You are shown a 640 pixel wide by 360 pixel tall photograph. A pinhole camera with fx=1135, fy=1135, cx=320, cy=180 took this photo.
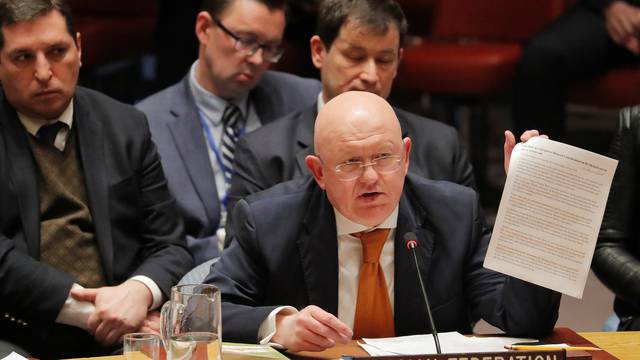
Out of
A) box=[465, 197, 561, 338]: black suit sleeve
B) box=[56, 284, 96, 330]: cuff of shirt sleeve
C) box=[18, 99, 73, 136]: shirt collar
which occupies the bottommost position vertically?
box=[56, 284, 96, 330]: cuff of shirt sleeve

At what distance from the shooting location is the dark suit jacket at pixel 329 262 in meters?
2.87

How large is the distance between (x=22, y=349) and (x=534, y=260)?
4.94 ft

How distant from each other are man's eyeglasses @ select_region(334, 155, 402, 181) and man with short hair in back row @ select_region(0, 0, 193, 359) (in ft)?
2.84

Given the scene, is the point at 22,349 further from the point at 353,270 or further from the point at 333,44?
the point at 333,44

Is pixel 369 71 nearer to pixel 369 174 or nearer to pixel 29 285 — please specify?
pixel 369 174

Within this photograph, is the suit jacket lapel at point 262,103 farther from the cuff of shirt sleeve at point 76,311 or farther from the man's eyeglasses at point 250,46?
the cuff of shirt sleeve at point 76,311

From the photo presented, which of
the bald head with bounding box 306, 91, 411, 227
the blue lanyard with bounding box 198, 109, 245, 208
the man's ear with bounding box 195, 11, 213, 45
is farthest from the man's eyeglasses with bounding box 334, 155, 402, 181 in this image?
the man's ear with bounding box 195, 11, 213, 45

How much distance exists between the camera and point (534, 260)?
2482 millimetres

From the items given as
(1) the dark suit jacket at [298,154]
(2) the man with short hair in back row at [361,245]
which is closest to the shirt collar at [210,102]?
(1) the dark suit jacket at [298,154]

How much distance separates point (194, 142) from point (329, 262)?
142 cm

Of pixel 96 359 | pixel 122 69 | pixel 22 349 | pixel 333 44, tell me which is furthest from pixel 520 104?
pixel 96 359

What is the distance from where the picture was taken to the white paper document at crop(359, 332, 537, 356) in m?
2.50

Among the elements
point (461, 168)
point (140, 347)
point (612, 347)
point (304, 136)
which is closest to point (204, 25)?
point (304, 136)

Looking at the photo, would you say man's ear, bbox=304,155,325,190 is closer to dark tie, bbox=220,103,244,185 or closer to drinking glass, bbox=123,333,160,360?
drinking glass, bbox=123,333,160,360
